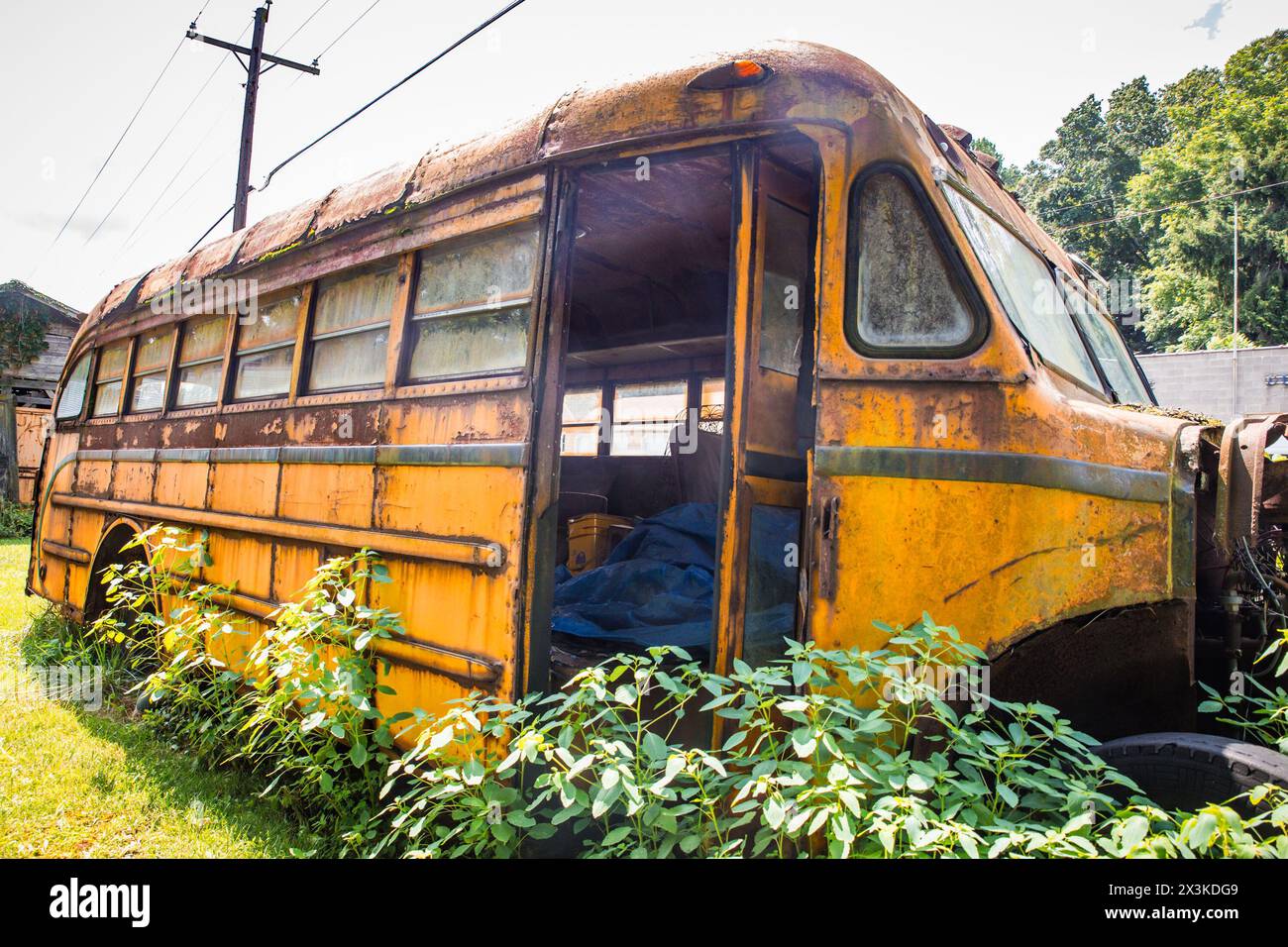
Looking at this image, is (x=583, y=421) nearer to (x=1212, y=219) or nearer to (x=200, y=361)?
(x=200, y=361)

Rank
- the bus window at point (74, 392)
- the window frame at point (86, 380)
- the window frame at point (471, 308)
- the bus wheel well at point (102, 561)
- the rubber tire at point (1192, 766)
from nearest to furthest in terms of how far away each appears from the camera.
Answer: the rubber tire at point (1192, 766)
the window frame at point (471, 308)
the bus wheel well at point (102, 561)
the window frame at point (86, 380)
the bus window at point (74, 392)

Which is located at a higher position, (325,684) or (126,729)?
(325,684)

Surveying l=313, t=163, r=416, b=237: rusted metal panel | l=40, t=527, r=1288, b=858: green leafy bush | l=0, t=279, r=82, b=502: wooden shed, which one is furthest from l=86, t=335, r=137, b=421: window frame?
l=0, t=279, r=82, b=502: wooden shed

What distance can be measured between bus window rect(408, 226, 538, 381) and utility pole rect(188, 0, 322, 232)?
1037 centimetres

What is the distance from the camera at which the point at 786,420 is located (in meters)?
2.51

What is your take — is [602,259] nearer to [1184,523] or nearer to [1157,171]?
[1184,523]

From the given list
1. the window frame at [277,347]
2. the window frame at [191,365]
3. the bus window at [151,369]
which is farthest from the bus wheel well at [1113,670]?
the bus window at [151,369]

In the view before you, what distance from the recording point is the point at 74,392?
628cm

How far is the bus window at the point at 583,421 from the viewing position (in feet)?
21.2

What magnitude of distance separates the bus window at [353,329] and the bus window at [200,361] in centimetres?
110

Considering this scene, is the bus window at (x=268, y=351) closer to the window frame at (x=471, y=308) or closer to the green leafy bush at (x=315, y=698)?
the green leafy bush at (x=315, y=698)

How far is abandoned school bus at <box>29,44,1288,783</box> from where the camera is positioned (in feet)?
6.55

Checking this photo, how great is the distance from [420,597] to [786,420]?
1.48 metres
